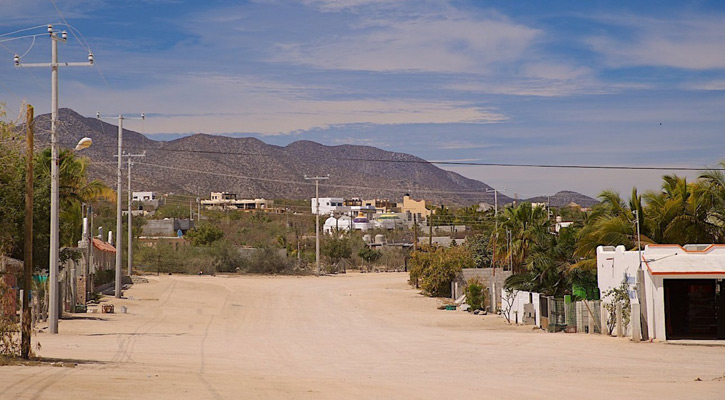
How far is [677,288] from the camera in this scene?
30766 mm

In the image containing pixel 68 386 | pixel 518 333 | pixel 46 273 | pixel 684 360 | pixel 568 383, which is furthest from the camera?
pixel 46 273

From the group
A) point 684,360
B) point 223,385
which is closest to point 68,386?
point 223,385

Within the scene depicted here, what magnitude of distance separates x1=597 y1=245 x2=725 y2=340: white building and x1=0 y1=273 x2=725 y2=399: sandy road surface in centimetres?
178

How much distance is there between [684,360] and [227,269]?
69.6 metres

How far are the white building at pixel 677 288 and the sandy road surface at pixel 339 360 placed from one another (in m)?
1.78

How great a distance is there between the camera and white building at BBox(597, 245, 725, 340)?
28578 mm

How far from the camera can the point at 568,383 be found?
1806 centimetres

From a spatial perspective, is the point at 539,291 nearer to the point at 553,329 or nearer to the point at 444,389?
the point at 553,329

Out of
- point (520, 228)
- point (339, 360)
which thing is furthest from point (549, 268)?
point (339, 360)

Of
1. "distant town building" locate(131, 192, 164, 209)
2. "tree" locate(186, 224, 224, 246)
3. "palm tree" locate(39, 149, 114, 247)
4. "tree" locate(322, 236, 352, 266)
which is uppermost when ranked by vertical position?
"distant town building" locate(131, 192, 164, 209)

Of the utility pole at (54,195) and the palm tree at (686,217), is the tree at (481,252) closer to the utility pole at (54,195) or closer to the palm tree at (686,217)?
the palm tree at (686,217)

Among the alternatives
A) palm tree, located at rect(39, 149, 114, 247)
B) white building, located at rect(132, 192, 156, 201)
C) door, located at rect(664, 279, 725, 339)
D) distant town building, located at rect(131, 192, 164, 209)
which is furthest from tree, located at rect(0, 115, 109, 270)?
white building, located at rect(132, 192, 156, 201)

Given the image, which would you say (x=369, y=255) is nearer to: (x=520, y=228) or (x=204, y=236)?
(x=204, y=236)

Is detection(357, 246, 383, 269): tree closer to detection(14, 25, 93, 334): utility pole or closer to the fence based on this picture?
the fence
